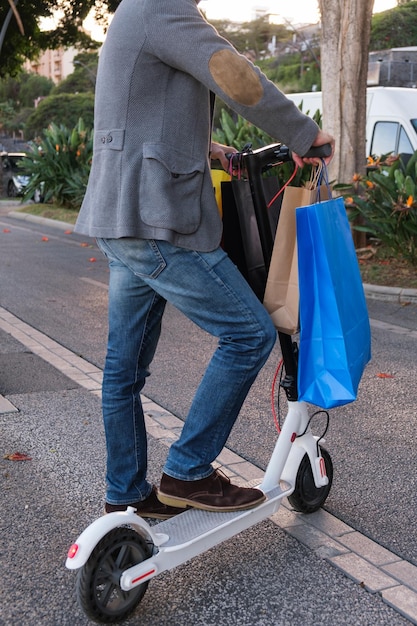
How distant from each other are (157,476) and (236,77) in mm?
1995

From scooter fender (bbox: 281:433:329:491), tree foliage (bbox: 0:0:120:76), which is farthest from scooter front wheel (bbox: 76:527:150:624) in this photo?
tree foliage (bbox: 0:0:120:76)

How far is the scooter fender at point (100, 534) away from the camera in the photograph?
259 cm

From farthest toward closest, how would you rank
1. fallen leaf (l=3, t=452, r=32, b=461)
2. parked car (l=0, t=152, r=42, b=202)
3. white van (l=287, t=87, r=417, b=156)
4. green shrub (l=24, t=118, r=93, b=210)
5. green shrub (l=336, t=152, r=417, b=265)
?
parked car (l=0, t=152, r=42, b=202), green shrub (l=24, t=118, r=93, b=210), white van (l=287, t=87, r=417, b=156), green shrub (l=336, t=152, r=417, b=265), fallen leaf (l=3, t=452, r=32, b=461)

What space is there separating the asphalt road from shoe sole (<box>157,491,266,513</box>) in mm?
256

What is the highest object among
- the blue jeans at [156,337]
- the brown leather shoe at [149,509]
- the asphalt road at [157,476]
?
the blue jeans at [156,337]

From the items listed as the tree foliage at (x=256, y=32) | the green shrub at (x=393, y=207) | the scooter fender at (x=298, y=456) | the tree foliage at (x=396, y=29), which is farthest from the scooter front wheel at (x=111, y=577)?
the tree foliage at (x=256, y=32)

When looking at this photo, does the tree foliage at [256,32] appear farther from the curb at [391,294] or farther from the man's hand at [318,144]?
the man's hand at [318,144]

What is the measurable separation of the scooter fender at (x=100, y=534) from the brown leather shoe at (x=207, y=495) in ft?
0.73

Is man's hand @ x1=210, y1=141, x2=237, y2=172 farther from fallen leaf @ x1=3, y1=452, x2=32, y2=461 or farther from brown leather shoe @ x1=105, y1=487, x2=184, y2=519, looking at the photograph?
fallen leaf @ x1=3, y1=452, x2=32, y2=461

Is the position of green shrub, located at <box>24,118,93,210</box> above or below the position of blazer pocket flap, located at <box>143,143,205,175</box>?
below

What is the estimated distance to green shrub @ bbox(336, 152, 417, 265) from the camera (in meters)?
9.61

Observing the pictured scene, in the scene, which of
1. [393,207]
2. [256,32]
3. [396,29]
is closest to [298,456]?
[393,207]

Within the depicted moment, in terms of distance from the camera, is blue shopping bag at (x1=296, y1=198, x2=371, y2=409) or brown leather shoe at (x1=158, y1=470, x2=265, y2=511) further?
brown leather shoe at (x1=158, y1=470, x2=265, y2=511)

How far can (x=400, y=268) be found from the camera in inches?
399
